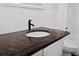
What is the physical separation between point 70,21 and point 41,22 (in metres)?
0.75

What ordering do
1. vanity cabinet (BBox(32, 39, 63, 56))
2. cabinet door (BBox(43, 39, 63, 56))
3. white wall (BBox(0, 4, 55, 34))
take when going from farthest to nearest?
white wall (BBox(0, 4, 55, 34)) < cabinet door (BBox(43, 39, 63, 56)) < vanity cabinet (BBox(32, 39, 63, 56))

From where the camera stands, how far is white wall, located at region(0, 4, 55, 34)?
1.33 metres

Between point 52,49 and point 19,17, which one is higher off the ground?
point 19,17

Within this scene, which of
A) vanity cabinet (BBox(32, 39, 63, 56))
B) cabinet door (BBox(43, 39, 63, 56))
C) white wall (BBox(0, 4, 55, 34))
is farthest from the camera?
white wall (BBox(0, 4, 55, 34))

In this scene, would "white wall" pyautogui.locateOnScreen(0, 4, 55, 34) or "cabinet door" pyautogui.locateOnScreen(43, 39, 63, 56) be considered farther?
"white wall" pyautogui.locateOnScreen(0, 4, 55, 34)

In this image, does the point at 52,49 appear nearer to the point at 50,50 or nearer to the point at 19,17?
the point at 50,50

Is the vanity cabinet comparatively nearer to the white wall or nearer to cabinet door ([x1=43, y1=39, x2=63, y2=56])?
cabinet door ([x1=43, y1=39, x2=63, y2=56])

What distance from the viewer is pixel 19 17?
1.52 meters

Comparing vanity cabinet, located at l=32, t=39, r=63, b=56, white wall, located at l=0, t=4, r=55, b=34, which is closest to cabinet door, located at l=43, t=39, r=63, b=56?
vanity cabinet, located at l=32, t=39, r=63, b=56

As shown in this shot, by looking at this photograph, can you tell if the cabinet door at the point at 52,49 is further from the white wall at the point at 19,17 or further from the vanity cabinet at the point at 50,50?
the white wall at the point at 19,17

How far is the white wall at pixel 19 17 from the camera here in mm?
1330

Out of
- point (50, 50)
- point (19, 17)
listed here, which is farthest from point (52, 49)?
point (19, 17)

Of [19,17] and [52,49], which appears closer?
[52,49]

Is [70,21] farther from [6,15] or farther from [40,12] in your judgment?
[6,15]
